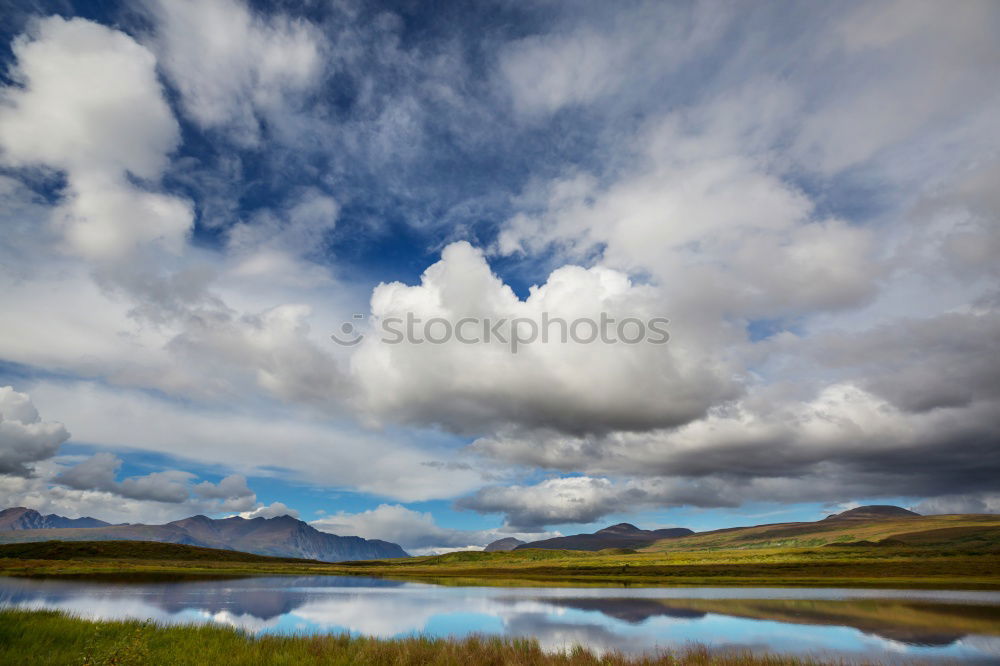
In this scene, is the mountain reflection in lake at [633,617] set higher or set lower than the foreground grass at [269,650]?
lower

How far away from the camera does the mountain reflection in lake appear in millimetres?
33531

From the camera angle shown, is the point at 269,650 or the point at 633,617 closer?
the point at 269,650

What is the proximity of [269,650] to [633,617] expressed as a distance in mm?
33740

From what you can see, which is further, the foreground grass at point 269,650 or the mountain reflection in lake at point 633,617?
the mountain reflection in lake at point 633,617

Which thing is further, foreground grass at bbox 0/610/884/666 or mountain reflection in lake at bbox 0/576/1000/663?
mountain reflection in lake at bbox 0/576/1000/663

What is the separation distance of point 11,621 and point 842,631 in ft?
166

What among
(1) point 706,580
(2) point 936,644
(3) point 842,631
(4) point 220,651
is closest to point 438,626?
(4) point 220,651

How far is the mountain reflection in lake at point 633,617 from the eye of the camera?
1320 inches

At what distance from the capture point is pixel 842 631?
38031 mm

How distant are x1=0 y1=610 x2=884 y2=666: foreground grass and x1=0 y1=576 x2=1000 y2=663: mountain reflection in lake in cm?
680

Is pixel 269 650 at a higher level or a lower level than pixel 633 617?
higher

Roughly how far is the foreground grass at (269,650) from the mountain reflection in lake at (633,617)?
22.3ft

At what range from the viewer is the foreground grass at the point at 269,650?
21.6m

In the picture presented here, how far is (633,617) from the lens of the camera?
4753 cm
